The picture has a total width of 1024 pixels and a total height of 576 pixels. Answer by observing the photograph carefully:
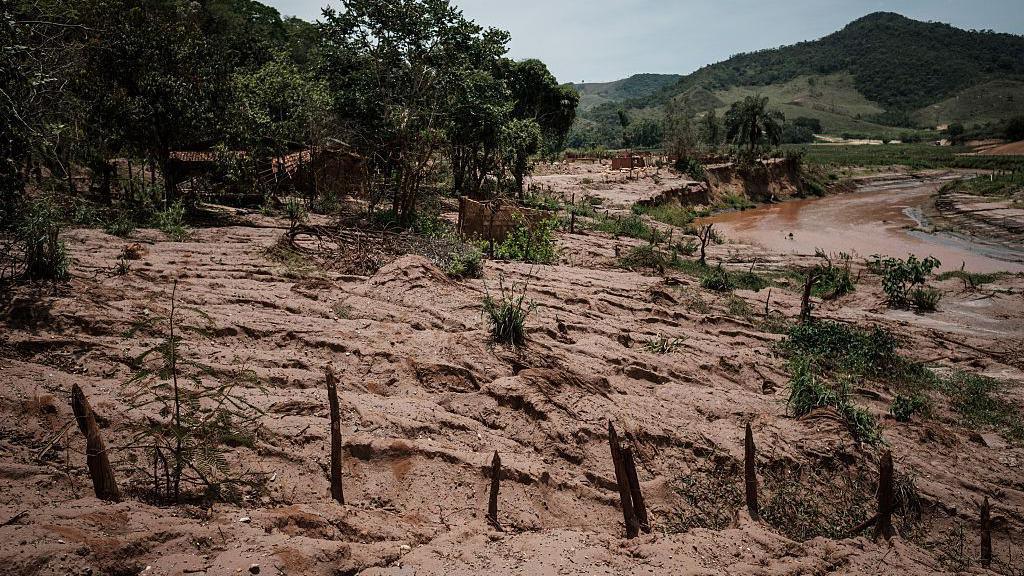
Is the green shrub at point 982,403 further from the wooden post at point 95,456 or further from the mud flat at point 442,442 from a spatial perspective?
the wooden post at point 95,456

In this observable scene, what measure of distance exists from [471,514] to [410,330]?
9.84 feet

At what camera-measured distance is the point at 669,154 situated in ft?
133

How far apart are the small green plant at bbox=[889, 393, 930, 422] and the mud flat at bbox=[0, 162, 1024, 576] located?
0.72 ft

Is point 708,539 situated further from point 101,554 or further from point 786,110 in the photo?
point 786,110

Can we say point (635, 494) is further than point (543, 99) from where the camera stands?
No

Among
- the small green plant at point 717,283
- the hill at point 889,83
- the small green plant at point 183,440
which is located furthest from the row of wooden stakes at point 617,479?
the hill at point 889,83

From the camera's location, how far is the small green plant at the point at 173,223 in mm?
9875

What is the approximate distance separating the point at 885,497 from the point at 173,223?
1209 cm

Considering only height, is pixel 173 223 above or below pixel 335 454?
above

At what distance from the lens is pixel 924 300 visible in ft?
39.3

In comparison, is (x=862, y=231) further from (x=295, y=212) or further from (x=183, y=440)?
(x=183, y=440)


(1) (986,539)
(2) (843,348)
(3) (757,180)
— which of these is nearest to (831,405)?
(1) (986,539)

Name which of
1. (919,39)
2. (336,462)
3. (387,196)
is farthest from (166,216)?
(919,39)

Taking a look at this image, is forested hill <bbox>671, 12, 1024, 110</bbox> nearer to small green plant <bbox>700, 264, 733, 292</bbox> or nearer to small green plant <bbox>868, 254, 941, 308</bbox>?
A: small green plant <bbox>868, 254, 941, 308</bbox>
